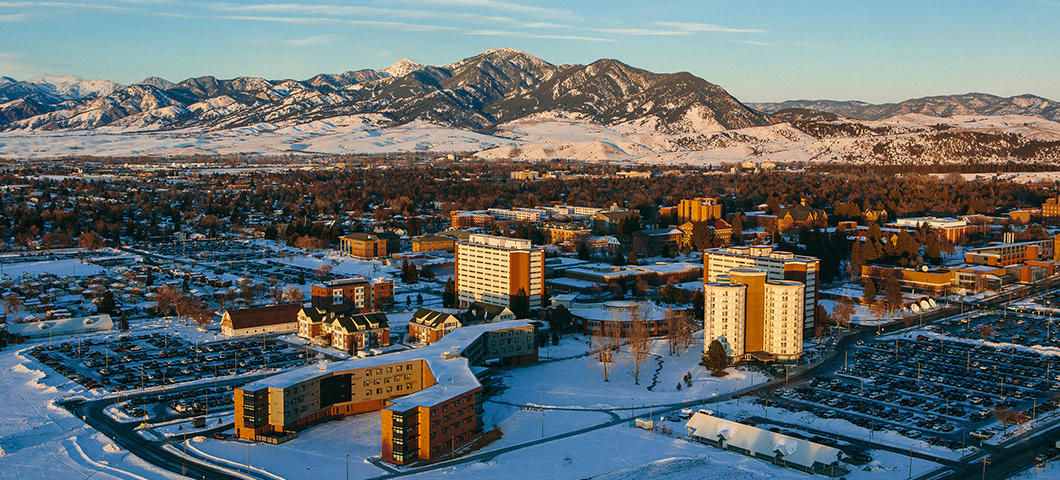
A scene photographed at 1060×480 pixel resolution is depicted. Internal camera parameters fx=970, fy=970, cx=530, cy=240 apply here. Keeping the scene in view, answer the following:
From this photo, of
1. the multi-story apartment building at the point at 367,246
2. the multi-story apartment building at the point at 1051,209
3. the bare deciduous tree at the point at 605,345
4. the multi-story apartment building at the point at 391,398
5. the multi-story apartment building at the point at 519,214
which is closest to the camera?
the multi-story apartment building at the point at 391,398

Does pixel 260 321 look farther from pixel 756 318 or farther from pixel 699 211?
pixel 699 211

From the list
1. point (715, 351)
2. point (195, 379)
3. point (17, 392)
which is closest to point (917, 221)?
point (715, 351)

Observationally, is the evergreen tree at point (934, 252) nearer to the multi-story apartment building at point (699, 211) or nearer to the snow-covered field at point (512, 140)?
the multi-story apartment building at point (699, 211)

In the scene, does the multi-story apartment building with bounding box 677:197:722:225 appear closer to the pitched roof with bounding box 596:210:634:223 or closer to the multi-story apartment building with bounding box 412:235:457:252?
the pitched roof with bounding box 596:210:634:223

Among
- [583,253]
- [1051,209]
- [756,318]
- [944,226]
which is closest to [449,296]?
[756,318]

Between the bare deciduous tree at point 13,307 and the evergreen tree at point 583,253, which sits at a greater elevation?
the evergreen tree at point 583,253

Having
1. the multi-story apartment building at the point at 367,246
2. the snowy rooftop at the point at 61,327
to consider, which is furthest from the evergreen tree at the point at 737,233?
the snowy rooftop at the point at 61,327

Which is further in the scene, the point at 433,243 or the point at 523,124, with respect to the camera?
the point at 523,124
